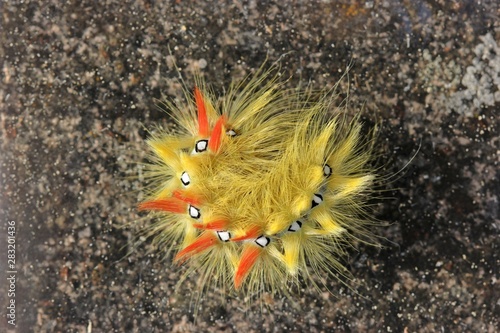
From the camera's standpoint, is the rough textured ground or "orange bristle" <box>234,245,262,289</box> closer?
"orange bristle" <box>234,245,262,289</box>

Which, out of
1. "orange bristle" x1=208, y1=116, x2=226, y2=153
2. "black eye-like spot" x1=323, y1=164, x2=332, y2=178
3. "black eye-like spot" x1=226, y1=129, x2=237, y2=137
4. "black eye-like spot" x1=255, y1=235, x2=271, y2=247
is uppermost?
"black eye-like spot" x1=226, y1=129, x2=237, y2=137

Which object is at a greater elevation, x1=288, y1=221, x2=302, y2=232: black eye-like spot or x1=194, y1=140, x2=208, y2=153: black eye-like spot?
x1=194, y1=140, x2=208, y2=153: black eye-like spot

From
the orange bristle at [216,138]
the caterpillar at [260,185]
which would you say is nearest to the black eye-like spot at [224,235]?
the caterpillar at [260,185]

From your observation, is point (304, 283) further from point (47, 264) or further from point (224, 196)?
point (47, 264)

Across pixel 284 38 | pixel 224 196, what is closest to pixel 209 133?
pixel 224 196

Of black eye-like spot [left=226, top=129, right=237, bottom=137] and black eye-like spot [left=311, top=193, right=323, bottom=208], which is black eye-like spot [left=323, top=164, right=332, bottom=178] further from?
black eye-like spot [left=226, top=129, right=237, bottom=137]

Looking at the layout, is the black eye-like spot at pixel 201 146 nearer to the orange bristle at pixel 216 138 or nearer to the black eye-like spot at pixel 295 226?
the orange bristle at pixel 216 138

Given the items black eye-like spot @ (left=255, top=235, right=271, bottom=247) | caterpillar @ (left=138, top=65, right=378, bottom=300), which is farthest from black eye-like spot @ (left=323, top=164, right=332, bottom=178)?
black eye-like spot @ (left=255, top=235, right=271, bottom=247)
